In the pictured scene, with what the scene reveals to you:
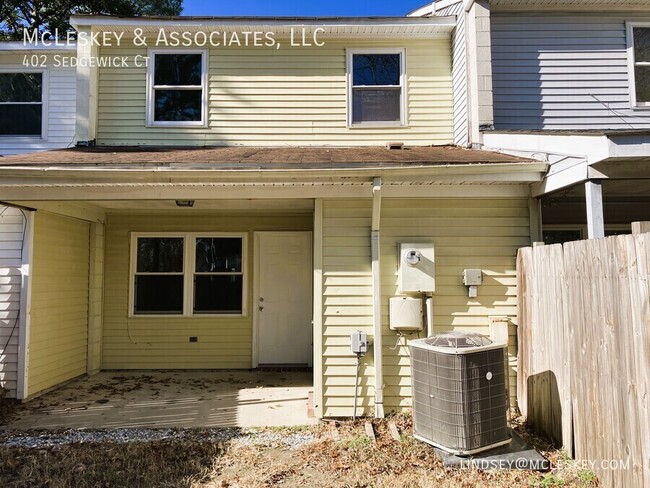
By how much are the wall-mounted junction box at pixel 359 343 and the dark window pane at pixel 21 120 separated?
6.44 meters

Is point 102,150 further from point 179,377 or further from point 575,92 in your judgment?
point 575,92

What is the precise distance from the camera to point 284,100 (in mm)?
6988

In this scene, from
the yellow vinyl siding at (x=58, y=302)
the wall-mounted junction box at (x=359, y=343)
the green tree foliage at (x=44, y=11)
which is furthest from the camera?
the green tree foliage at (x=44, y=11)

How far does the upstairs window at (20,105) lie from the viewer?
7238 mm

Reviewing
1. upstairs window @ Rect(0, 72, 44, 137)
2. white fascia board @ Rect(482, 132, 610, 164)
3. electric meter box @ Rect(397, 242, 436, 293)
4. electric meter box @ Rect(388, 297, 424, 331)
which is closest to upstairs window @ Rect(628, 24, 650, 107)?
white fascia board @ Rect(482, 132, 610, 164)

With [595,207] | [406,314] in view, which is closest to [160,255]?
[406,314]

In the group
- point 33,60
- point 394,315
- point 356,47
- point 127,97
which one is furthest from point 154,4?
point 394,315

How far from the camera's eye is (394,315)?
469cm

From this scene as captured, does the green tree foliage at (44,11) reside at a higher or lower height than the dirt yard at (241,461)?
higher

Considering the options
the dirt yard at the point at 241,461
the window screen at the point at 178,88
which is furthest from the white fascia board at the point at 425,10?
the dirt yard at the point at 241,461

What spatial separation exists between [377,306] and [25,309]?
14.3ft

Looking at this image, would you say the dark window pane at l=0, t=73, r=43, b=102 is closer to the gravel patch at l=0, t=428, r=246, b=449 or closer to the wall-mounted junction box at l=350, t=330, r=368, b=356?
the gravel patch at l=0, t=428, r=246, b=449

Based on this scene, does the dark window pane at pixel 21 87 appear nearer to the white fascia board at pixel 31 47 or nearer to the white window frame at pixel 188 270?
the white fascia board at pixel 31 47

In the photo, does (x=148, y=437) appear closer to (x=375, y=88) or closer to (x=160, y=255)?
(x=160, y=255)
